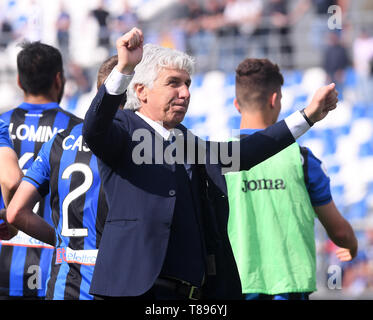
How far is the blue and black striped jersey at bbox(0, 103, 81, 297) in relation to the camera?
438 centimetres

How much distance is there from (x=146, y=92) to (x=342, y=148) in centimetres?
795

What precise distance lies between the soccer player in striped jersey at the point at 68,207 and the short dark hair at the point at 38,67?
101 cm

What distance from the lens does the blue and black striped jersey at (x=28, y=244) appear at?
438 centimetres

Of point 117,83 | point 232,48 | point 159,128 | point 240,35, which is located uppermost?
point 240,35

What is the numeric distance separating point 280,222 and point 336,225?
34cm

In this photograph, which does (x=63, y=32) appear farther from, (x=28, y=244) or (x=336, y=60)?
(x=28, y=244)

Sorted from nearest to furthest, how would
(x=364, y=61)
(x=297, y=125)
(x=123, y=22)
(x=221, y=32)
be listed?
(x=297, y=125) → (x=364, y=61) → (x=221, y=32) → (x=123, y=22)

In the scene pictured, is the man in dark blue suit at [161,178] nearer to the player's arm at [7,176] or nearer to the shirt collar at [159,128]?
the shirt collar at [159,128]

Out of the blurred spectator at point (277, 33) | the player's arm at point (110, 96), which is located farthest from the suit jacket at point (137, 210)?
the blurred spectator at point (277, 33)

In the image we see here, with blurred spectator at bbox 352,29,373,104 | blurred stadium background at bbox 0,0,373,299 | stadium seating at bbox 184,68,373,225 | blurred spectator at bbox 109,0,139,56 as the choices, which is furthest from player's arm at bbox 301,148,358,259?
blurred spectator at bbox 109,0,139,56

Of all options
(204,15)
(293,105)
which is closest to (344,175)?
(293,105)

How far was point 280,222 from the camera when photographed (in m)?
4.12

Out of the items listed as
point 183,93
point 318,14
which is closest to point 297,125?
point 183,93
